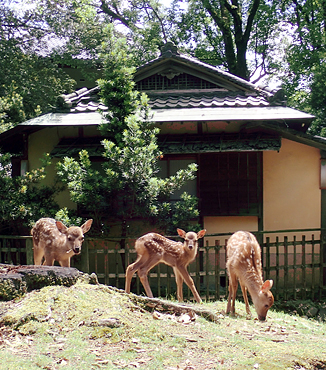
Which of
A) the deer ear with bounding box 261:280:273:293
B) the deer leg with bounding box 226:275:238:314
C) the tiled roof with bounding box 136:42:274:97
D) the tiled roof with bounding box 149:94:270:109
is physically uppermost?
the tiled roof with bounding box 136:42:274:97

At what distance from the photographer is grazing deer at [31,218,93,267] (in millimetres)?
7660

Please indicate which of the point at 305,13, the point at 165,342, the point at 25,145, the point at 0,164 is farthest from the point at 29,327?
the point at 305,13

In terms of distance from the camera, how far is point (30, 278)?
18.2ft

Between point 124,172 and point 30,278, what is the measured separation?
465 cm

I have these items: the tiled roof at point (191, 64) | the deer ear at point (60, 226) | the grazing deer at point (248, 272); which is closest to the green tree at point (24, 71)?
the tiled roof at point (191, 64)

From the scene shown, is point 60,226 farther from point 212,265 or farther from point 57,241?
point 212,265

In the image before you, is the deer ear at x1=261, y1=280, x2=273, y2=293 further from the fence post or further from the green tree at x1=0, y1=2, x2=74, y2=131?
the green tree at x1=0, y1=2, x2=74, y2=131

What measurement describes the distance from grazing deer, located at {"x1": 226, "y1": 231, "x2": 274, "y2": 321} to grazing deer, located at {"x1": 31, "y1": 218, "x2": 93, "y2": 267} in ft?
8.77

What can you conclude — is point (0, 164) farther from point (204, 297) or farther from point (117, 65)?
point (204, 297)

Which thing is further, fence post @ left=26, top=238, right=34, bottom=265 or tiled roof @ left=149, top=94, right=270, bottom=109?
tiled roof @ left=149, top=94, right=270, bottom=109

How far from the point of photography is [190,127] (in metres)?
12.8

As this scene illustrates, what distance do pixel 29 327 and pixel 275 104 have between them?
990 cm

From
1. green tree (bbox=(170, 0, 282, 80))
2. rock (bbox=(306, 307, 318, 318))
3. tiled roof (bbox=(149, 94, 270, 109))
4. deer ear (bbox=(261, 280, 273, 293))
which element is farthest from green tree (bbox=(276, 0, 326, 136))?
deer ear (bbox=(261, 280, 273, 293))

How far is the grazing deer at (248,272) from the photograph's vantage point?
727cm
